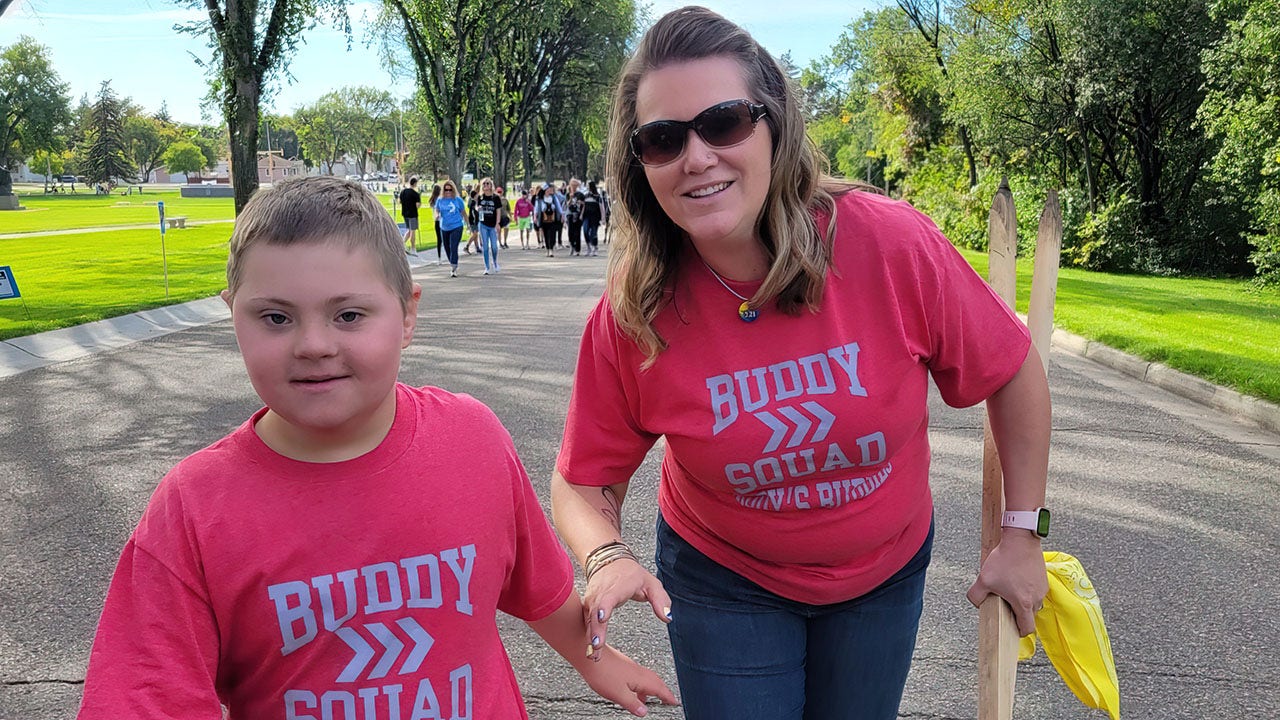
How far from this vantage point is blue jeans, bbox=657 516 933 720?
208 cm

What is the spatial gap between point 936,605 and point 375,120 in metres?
108

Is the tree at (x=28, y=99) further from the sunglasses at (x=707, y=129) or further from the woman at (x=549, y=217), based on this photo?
the sunglasses at (x=707, y=129)

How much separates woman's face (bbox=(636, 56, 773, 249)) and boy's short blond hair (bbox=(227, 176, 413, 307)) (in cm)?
59

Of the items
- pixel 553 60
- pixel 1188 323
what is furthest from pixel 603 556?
pixel 553 60

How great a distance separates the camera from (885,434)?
196cm

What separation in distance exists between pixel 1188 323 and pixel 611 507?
1200 centimetres

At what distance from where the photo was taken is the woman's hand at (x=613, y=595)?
181 cm

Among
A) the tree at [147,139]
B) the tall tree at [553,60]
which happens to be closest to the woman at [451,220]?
the tall tree at [553,60]

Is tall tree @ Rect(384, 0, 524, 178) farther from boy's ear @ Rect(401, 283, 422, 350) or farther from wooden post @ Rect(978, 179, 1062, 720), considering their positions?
boy's ear @ Rect(401, 283, 422, 350)

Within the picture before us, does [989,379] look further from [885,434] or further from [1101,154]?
[1101,154]

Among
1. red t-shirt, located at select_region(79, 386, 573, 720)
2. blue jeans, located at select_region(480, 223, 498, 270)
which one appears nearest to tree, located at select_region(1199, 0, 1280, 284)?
blue jeans, located at select_region(480, 223, 498, 270)

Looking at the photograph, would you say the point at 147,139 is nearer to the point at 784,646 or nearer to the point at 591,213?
the point at 591,213

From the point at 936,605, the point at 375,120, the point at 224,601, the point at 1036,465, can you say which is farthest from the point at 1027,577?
the point at 375,120

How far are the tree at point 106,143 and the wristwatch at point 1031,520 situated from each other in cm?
12218
